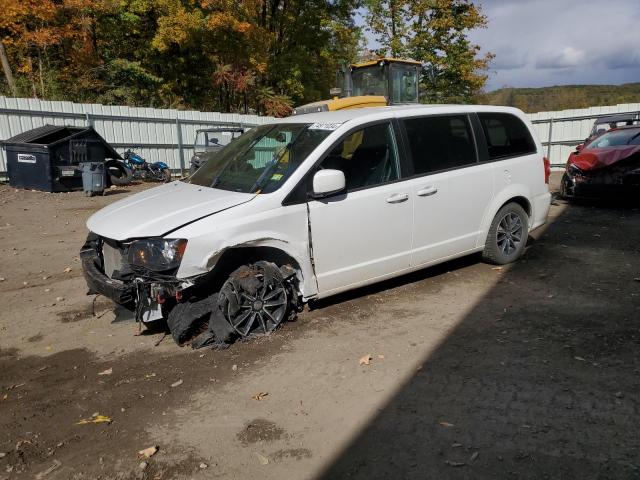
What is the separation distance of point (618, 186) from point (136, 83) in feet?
74.7

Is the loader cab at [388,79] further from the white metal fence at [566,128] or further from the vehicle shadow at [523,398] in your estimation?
the vehicle shadow at [523,398]

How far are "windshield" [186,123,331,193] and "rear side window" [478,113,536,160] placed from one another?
2.16 m

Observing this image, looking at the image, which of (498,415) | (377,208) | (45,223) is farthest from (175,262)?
(45,223)

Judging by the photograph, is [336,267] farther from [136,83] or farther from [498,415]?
[136,83]

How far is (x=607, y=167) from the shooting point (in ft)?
32.2

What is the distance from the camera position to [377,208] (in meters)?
4.78

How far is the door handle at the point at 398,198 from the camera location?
486 cm

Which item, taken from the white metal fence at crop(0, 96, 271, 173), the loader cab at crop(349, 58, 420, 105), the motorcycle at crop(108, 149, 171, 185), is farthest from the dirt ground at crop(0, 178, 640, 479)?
the white metal fence at crop(0, 96, 271, 173)

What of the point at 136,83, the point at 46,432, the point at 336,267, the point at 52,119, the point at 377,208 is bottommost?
the point at 46,432

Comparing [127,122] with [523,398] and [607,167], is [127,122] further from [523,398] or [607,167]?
[523,398]

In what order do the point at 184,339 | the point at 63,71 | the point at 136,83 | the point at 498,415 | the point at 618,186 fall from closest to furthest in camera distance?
the point at 498,415
the point at 184,339
the point at 618,186
the point at 63,71
the point at 136,83

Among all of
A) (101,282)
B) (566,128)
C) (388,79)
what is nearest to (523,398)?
(101,282)

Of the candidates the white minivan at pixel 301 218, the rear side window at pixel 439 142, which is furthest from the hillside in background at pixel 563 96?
the white minivan at pixel 301 218

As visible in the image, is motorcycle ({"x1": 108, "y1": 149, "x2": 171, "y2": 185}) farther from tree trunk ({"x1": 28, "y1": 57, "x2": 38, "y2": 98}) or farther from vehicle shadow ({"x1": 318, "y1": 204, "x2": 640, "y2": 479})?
vehicle shadow ({"x1": 318, "y1": 204, "x2": 640, "y2": 479})
